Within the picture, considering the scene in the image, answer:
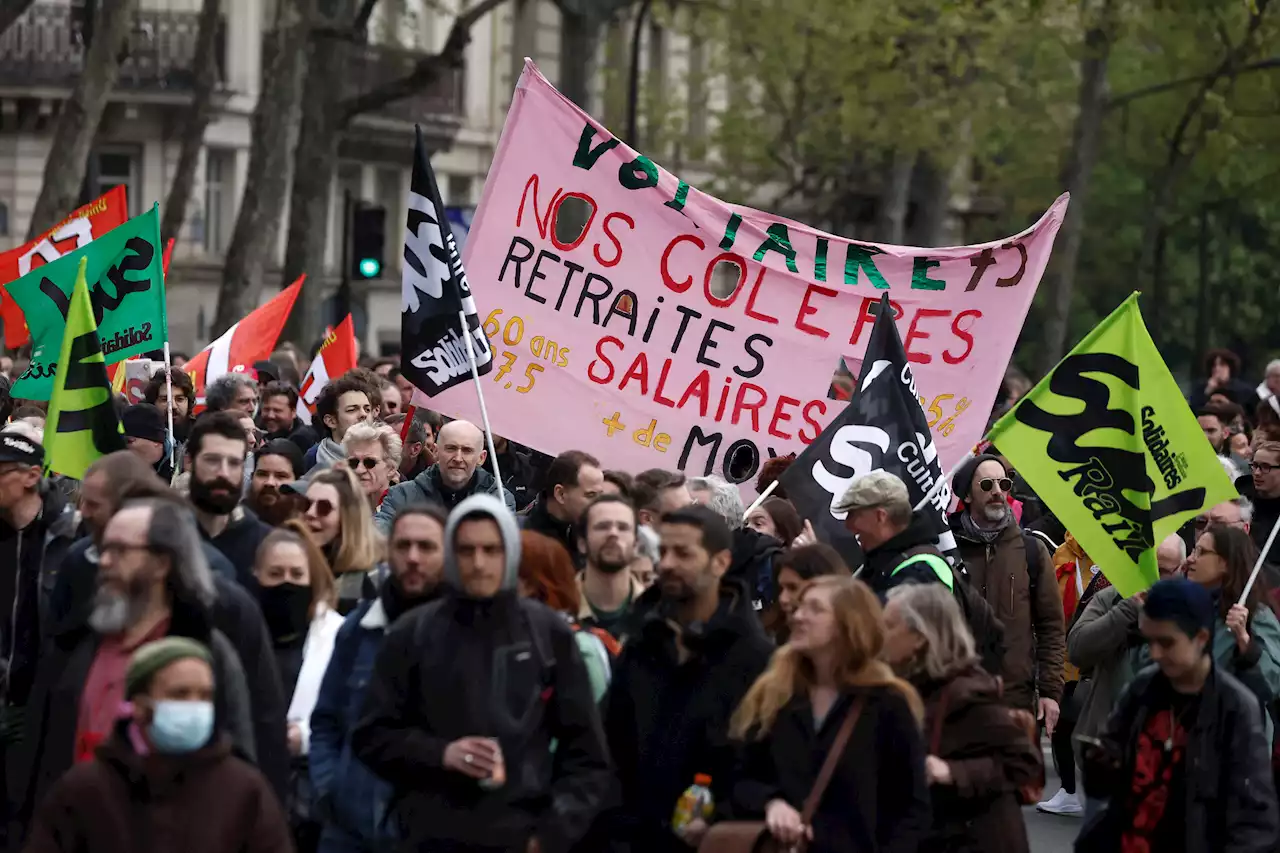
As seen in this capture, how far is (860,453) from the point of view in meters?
9.42

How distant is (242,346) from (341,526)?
8.02 m

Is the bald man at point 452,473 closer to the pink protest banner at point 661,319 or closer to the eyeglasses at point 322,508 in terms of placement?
the pink protest banner at point 661,319

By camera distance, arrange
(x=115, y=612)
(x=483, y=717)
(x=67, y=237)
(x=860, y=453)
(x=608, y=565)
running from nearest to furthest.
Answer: (x=115, y=612) → (x=483, y=717) → (x=608, y=565) → (x=860, y=453) → (x=67, y=237)

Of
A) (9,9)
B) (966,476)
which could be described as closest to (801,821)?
(966,476)

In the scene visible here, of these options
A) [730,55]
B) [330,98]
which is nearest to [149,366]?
[330,98]

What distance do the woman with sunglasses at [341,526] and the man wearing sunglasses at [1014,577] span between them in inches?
118

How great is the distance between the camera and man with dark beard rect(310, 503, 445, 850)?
22.0 feet

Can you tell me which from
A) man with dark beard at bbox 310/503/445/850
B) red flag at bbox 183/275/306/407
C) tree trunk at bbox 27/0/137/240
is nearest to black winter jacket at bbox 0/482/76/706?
man with dark beard at bbox 310/503/445/850

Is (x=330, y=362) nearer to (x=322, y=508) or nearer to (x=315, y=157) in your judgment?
(x=322, y=508)

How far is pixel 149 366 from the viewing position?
14.9 metres

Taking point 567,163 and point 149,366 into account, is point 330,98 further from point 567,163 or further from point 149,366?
point 567,163

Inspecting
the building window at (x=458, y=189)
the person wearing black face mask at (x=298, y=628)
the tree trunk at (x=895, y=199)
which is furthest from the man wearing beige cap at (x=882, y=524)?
the building window at (x=458, y=189)

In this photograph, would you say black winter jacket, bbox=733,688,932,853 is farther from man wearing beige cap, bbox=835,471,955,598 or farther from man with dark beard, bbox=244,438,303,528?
man with dark beard, bbox=244,438,303,528

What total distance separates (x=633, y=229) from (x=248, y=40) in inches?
1207
